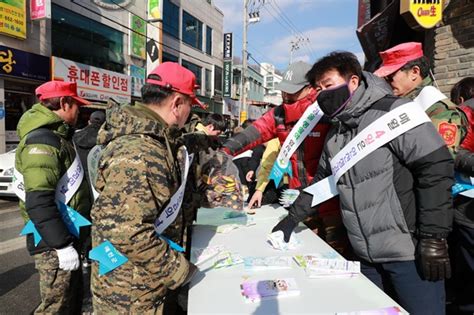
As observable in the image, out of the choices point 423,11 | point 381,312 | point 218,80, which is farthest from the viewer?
point 218,80

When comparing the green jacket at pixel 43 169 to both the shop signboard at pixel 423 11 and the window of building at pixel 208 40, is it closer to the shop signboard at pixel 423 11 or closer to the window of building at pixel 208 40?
the shop signboard at pixel 423 11

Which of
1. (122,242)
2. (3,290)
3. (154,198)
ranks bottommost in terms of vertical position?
(3,290)

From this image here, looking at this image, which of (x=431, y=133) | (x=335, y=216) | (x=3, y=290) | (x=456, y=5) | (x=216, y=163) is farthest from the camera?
(x=456, y=5)

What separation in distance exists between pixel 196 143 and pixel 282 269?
3.59 feet

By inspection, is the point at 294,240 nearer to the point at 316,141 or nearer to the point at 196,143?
the point at 316,141

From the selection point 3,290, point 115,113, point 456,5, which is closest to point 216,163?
point 115,113

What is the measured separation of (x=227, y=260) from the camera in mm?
1809

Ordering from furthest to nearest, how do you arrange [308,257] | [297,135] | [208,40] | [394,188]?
[208,40], [297,135], [308,257], [394,188]

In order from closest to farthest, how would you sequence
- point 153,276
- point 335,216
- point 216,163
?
point 153,276 → point 335,216 → point 216,163

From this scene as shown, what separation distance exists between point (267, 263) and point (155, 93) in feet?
3.39

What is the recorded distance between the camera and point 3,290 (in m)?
3.37

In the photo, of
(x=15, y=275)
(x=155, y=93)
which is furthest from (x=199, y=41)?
(x=155, y=93)

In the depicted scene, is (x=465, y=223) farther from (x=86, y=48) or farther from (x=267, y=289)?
(x=86, y=48)

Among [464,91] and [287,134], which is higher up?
[464,91]
